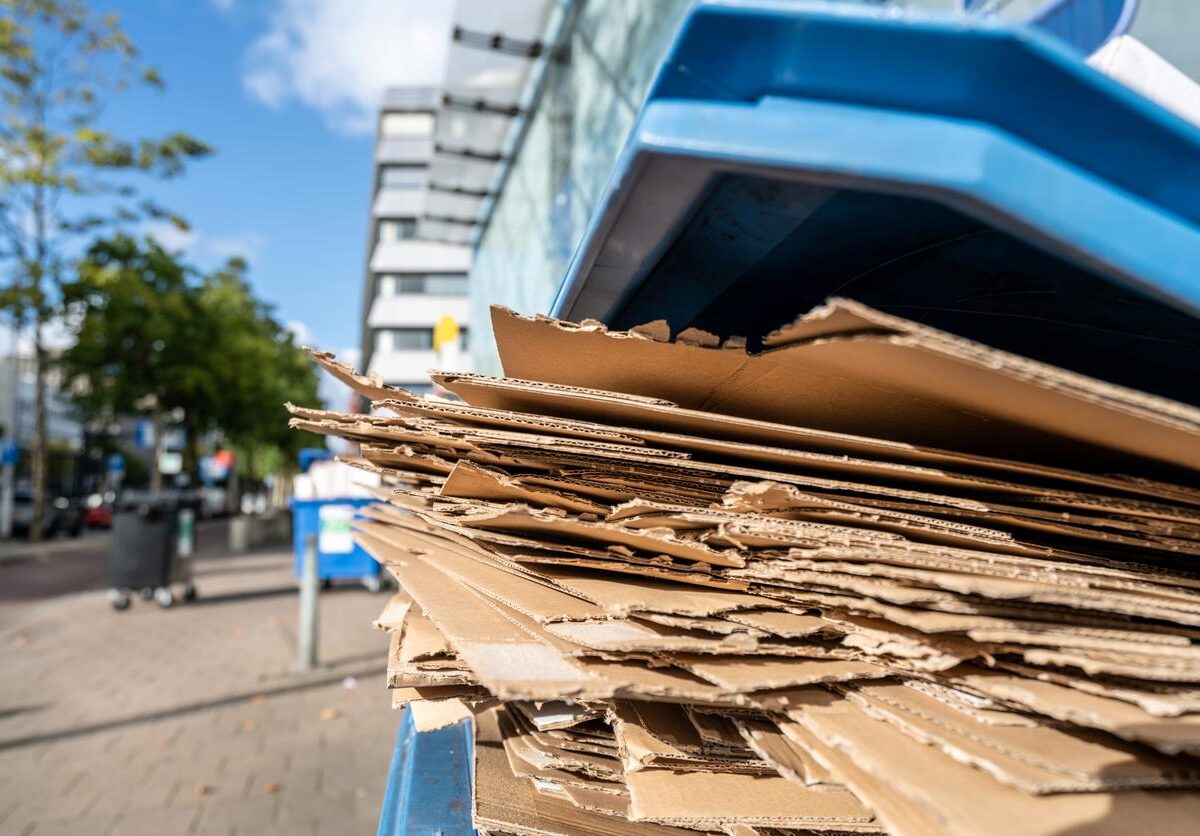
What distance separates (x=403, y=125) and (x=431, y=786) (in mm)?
48674

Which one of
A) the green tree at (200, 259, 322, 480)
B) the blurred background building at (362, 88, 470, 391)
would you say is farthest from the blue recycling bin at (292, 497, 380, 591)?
the blurred background building at (362, 88, 470, 391)

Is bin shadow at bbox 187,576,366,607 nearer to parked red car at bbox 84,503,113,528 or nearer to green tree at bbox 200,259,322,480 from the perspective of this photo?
green tree at bbox 200,259,322,480

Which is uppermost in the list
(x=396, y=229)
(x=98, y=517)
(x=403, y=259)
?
(x=396, y=229)

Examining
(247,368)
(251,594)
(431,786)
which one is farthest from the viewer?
(247,368)

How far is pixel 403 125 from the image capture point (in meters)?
45.2

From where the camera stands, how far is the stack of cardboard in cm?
77

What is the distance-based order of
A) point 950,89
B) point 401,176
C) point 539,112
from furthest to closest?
point 401,176 < point 539,112 < point 950,89

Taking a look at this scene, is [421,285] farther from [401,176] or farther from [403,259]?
[401,176]

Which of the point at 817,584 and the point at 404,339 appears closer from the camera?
the point at 817,584

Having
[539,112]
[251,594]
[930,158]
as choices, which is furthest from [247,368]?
[930,158]

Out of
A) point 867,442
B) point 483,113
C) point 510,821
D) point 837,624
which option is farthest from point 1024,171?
point 483,113

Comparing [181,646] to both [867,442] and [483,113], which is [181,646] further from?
[867,442]

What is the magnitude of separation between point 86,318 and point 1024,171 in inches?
916

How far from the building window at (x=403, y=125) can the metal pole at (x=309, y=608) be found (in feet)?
141
